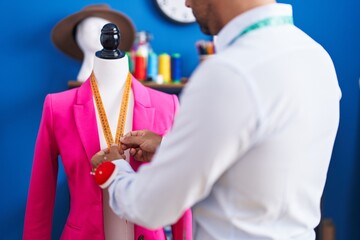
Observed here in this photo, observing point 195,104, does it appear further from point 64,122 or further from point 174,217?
point 64,122

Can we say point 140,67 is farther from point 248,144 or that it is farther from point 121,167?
point 248,144

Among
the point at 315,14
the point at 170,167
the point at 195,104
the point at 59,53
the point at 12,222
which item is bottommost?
the point at 12,222

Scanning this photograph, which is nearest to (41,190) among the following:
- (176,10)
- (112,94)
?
(112,94)

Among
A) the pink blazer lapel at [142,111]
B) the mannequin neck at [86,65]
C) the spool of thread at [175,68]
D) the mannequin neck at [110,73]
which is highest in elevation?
the mannequin neck at [110,73]

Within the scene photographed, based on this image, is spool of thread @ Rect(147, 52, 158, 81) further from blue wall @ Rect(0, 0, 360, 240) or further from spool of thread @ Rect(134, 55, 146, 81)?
blue wall @ Rect(0, 0, 360, 240)

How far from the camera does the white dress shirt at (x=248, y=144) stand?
2.29 ft

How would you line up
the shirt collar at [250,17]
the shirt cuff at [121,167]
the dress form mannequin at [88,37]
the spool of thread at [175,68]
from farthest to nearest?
the spool of thread at [175,68], the dress form mannequin at [88,37], the shirt cuff at [121,167], the shirt collar at [250,17]

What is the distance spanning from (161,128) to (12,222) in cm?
170

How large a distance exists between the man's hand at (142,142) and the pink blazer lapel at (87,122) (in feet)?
0.39

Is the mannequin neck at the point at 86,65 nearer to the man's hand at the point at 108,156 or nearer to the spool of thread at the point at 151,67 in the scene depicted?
the spool of thread at the point at 151,67

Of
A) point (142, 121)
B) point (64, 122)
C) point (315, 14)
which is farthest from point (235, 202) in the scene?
point (315, 14)

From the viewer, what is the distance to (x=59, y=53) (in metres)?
2.54

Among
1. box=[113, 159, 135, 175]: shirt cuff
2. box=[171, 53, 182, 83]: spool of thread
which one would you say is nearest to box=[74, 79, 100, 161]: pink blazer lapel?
box=[113, 159, 135, 175]: shirt cuff

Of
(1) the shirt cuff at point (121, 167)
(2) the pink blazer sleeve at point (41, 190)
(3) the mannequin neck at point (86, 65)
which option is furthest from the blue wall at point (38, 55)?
(1) the shirt cuff at point (121, 167)
